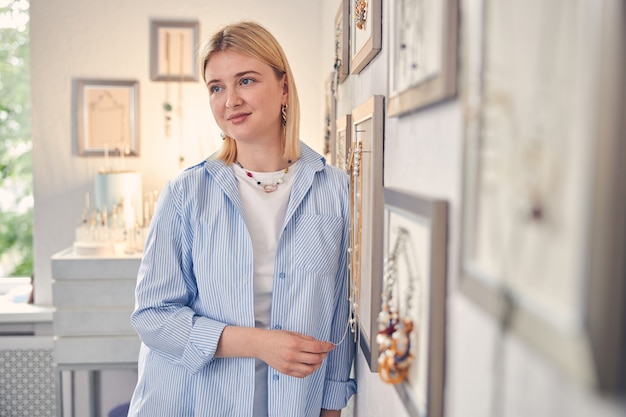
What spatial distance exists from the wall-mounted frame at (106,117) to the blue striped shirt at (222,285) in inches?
68.2

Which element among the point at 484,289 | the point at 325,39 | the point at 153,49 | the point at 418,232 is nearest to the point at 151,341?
the point at 418,232

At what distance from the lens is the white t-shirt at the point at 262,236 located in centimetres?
121

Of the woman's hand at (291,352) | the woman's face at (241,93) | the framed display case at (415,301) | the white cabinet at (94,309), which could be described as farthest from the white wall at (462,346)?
the white cabinet at (94,309)

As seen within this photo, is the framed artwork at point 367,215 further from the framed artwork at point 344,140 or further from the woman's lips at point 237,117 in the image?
the woman's lips at point 237,117

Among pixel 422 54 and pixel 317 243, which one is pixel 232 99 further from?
pixel 422 54

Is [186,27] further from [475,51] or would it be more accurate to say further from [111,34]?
[475,51]

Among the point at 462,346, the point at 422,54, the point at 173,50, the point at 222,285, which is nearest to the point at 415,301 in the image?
the point at 462,346

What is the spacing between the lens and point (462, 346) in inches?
19.9

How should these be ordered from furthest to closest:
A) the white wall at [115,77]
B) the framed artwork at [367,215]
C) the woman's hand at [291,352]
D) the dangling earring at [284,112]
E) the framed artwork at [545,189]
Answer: the white wall at [115,77] → the dangling earring at [284,112] → the woman's hand at [291,352] → the framed artwork at [367,215] → the framed artwork at [545,189]

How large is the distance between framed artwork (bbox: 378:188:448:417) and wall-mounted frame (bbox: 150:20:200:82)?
88.4 inches

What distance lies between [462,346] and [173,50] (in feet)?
8.51

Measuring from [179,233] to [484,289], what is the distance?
0.89m

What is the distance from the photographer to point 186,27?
2.81 meters

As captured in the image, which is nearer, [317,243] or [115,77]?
[317,243]
